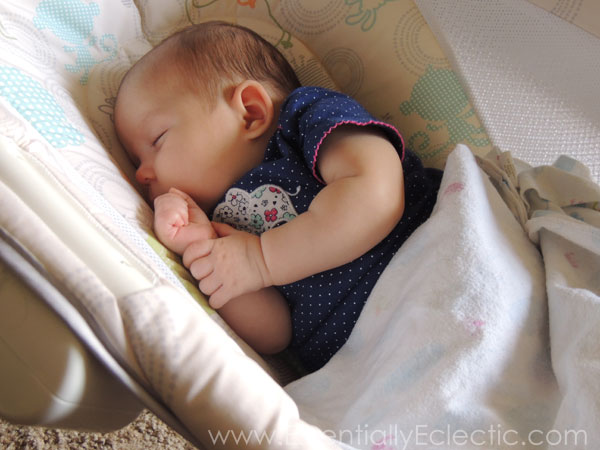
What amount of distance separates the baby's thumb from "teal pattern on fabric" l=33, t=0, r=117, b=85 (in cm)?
38

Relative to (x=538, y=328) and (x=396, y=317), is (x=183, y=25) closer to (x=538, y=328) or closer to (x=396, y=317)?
(x=396, y=317)

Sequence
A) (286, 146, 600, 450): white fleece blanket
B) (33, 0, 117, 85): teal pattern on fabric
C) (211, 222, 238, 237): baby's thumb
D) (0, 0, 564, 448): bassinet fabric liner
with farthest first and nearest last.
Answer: (33, 0, 117, 85): teal pattern on fabric
(211, 222, 238, 237): baby's thumb
(286, 146, 600, 450): white fleece blanket
(0, 0, 564, 448): bassinet fabric liner

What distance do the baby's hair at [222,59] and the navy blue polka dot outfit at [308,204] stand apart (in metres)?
0.11

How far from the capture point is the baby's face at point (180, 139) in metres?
0.81

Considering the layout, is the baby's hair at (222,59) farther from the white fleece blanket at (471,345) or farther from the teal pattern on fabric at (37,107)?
the white fleece blanket at (471,345)

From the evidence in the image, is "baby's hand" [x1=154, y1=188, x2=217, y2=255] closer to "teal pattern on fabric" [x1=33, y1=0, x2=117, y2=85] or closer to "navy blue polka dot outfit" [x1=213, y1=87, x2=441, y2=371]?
"navy blue polka dot outfit" [x1=213, y1=87, x2=441, y2=371]

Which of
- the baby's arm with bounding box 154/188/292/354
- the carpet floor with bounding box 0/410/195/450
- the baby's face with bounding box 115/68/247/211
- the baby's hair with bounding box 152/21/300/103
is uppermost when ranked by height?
the baby's hair with bounding box 152/21/300/103

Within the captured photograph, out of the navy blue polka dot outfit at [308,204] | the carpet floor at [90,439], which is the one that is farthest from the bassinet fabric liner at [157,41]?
the carpet floor at [90,439]

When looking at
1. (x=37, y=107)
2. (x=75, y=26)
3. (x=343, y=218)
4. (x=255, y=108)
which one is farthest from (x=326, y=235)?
(x=75, y=26)

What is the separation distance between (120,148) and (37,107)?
22 cm

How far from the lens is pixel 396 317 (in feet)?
2.12

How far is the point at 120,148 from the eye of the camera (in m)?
0.90

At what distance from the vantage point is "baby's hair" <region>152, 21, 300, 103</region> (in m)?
0.84

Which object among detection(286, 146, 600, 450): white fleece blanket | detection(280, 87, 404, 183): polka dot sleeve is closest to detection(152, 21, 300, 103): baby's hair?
detection(280, 87, 404, 183): polka dot sleeve
